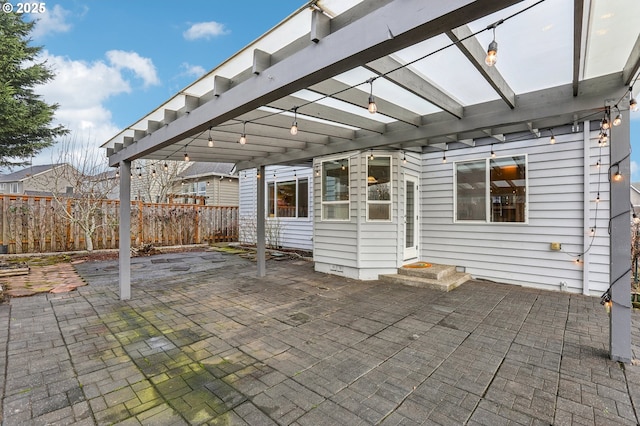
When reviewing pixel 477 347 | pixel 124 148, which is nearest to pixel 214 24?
pixel 124 148

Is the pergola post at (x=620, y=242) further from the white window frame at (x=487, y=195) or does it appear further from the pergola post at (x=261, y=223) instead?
the pergola post at (x=261, y=223)

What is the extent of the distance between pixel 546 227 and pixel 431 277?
7.09ft

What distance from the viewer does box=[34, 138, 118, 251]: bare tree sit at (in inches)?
348

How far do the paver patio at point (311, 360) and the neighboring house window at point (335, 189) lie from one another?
7.31 feet

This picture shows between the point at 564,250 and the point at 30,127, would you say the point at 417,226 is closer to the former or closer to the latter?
the point at 564,250

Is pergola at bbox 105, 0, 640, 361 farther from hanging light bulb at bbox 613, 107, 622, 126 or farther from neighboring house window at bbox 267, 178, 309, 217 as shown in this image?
neighboring house window at bbox 267, 178, 309, 217

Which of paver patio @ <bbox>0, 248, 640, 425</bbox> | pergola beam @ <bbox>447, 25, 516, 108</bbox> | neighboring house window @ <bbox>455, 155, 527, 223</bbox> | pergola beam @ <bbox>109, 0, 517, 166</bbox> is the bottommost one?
paver patio @ <bbox>0, 248, 640, 425</bbox>

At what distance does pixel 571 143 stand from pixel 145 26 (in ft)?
57.6

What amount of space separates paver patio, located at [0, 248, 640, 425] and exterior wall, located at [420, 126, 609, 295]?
1.91 feet

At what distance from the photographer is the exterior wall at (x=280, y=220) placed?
9.60 m

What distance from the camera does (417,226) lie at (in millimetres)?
6742

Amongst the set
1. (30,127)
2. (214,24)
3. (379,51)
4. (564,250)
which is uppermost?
(214,24)

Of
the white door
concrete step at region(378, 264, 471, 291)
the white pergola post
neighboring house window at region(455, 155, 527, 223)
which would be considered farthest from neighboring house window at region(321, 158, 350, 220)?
the white pergola post

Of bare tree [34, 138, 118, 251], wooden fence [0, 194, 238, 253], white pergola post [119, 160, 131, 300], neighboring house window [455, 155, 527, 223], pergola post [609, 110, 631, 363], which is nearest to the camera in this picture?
pergola post [609, 110, 631, 363]
